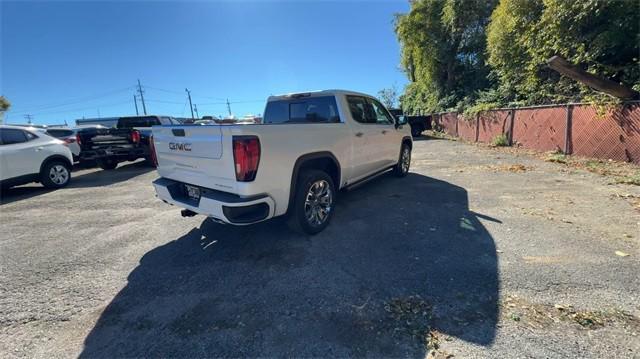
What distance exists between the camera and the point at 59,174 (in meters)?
7.51

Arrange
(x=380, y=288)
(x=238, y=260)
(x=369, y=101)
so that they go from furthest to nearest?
(x=369, y=101) < (x=238, y=260) < (x=380, y=288)

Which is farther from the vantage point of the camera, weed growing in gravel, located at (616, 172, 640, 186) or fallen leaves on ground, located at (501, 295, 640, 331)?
weed growing in gravel, located at (616, 172, 640, 186)

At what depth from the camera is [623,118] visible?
7324 mm

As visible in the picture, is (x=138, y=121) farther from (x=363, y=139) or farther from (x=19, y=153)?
(x=363, y=139)

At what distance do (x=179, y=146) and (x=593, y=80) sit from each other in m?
9.81

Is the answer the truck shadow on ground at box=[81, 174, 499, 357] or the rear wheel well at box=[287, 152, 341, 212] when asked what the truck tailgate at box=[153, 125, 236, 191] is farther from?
the truck shadow on ground at box=[81, 174, 499, 357]

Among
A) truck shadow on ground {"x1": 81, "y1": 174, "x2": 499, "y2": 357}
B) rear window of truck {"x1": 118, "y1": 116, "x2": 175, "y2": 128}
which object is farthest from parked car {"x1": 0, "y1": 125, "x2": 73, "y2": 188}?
truck shadow on ground {"x1": 81, "y1": 174, "x2": 499, "y2": 357}

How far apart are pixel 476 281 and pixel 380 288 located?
915 mm

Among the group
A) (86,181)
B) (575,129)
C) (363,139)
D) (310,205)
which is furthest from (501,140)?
(86,181)

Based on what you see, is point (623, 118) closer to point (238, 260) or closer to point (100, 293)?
point (238, 260)

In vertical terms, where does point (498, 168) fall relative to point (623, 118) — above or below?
below

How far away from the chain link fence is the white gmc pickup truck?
7115mm

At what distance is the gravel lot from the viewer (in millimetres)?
2066

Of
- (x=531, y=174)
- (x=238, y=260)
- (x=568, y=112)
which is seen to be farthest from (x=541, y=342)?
(x=568, y=112)
